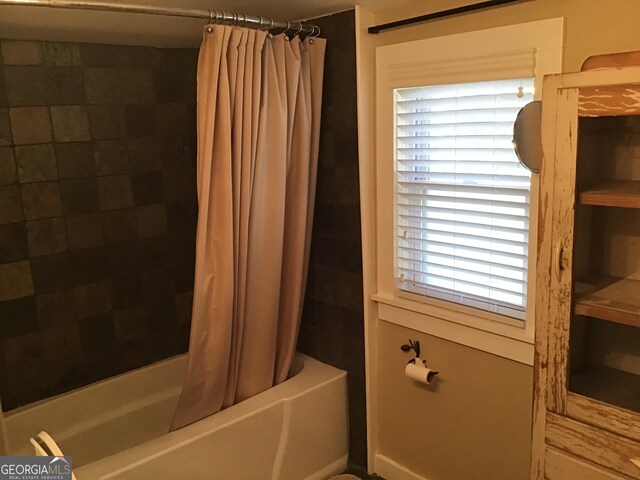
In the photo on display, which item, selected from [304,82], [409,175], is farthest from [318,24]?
[409,175]

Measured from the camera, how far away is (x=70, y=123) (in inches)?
96.0

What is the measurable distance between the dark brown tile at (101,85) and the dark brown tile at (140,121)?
0.29 feet

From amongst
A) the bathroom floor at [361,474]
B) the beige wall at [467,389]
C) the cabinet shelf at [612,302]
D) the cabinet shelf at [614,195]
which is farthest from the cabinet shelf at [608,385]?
the bathroom floor at [361,474]

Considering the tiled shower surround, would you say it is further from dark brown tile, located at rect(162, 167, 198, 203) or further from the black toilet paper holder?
the black toilet paper holder

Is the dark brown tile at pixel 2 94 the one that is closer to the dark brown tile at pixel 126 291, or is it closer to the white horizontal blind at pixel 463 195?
the dark brown tile at pixel 126 291

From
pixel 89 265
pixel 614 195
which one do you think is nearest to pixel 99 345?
pixel 89 265

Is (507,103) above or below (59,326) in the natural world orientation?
above

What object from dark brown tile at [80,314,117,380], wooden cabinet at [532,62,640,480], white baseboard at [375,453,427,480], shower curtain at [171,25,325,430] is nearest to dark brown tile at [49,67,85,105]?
shower curtain at [171,25,325,430]

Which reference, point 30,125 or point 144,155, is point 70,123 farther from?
point 144,155

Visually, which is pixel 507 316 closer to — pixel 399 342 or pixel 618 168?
pixel 399 342

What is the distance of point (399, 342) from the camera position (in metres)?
2.37

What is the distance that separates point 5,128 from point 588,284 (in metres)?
2.19

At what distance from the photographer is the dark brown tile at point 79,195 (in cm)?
245

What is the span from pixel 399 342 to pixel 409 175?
2.29ft
